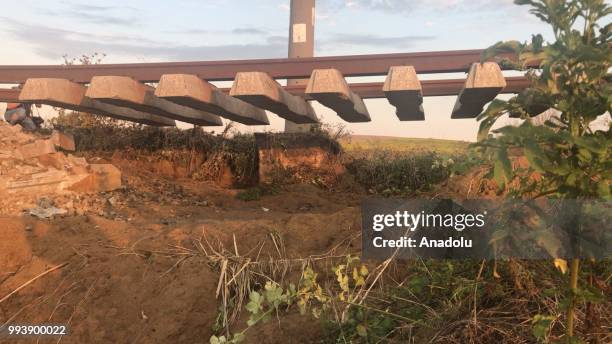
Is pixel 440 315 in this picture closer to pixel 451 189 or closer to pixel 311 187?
pixel 451 189

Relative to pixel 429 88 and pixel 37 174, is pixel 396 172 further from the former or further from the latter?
pixel 37 174

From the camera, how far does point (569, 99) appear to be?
2115 millimetres

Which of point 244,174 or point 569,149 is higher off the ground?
point 569,149

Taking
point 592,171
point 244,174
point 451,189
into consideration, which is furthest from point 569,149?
point 244,174

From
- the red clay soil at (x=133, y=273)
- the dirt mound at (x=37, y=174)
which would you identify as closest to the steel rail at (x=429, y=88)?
the dirt mound at (x=37, y=174)

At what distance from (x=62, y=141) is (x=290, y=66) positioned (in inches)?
203

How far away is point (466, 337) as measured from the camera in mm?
2643

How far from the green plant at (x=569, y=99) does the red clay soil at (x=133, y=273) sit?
1659 millimetres

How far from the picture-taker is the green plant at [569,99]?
200 cm

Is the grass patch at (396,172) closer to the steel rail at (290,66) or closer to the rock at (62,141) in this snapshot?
the steel rail at (290,66)

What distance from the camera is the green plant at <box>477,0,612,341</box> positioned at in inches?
78.8

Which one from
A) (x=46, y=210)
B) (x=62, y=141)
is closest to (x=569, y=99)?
(x=46, y=210)

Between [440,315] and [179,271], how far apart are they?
2095 millimetres

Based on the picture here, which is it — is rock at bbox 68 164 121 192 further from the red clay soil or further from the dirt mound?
the red clay soil
